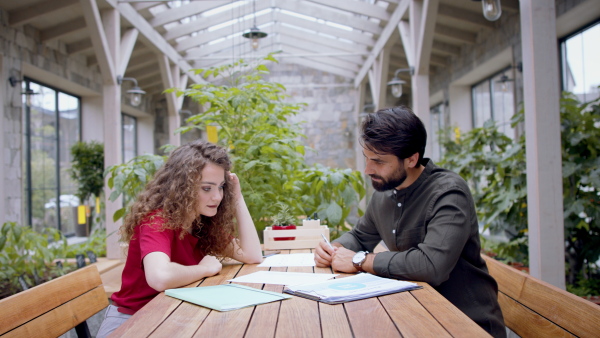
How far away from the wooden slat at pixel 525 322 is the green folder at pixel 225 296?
27.7 inches

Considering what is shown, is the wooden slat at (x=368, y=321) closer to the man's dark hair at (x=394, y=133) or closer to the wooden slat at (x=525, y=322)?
the wooden slat at (x=525, y=322)

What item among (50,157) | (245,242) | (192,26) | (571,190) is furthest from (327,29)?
(245,242)

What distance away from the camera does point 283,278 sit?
5.89 ft

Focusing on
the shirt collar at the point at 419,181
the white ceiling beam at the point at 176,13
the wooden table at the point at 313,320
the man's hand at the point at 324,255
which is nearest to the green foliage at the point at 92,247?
the white ceiling beam at the point at 176,13

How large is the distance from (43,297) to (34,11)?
18.3 ft

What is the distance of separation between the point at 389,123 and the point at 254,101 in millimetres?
1792

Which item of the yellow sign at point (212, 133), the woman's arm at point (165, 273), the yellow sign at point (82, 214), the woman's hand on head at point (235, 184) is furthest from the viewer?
the yellow sign at point (82, 214)

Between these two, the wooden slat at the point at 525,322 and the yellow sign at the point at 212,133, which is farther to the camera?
the yellow sign at the point at 212,133

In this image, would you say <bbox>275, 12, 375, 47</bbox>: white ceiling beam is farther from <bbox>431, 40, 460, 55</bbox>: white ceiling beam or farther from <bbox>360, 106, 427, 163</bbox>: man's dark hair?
<bbox>360, 106, 427, 163</bbox>: man's dark hair

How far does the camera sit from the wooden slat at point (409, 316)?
3.83 feet

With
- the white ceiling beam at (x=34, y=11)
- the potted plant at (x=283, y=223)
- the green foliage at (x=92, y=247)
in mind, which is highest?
the white ceiling beam at (x=34, y=11)

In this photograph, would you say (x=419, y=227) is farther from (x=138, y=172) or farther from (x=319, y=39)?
(x=319, y=39)

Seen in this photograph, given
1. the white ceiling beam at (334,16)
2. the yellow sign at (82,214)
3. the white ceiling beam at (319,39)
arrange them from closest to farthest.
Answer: the yellow sign at (82,214)
the white ceiling beam at (334,16)
the white ceiling beam at (319,39)

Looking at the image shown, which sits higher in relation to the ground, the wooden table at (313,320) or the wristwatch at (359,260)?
the wristwatch at (359,260)
